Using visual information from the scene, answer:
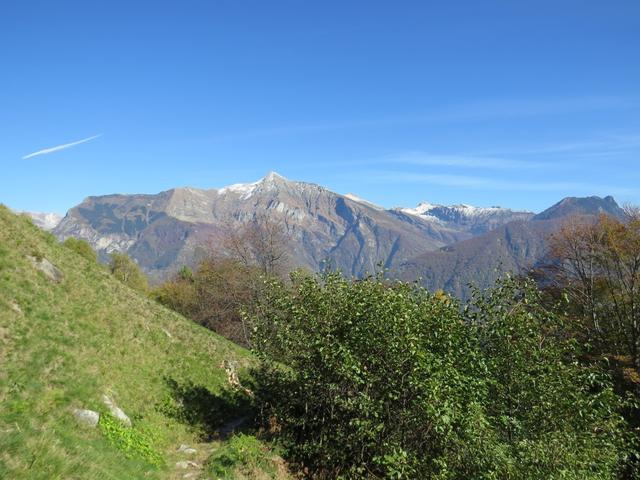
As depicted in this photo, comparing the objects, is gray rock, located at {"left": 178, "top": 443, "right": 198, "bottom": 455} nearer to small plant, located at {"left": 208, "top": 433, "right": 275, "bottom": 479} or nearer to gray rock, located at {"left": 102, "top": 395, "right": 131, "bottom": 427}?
small plant, located at {"left": 208, "top": 433, "right": 275, "bottom": 479}

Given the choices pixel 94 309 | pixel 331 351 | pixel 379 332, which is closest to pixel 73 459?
pixel 331 351

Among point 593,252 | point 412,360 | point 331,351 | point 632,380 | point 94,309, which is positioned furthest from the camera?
point 593,252

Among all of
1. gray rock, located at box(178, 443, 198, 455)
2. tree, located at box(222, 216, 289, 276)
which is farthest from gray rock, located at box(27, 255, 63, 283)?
tree, located at box(222, 216, 289, 276)

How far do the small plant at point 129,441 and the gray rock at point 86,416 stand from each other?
1.14 ft

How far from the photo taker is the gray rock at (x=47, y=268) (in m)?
25.2

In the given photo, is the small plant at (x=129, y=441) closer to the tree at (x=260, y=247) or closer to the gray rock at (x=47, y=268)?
the gray rock at (x=47, y=268)

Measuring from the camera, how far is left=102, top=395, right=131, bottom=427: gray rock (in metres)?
18.0

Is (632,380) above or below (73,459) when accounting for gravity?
below

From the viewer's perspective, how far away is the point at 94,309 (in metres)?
25.9

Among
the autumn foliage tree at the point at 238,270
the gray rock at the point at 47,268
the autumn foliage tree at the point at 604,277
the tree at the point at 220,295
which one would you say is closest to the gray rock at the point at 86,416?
the gray rock at the point at 47,268

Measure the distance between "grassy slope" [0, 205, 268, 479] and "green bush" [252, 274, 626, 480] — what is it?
7.05 meters

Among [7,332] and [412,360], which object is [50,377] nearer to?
[7,332]

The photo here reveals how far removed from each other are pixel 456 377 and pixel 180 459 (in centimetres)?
1210

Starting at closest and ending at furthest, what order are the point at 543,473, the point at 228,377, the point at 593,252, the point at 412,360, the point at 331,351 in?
the point at 543,473 < the point at 412,360 < the point at 331,351 < the point at 228,377 < the point at 593,252
